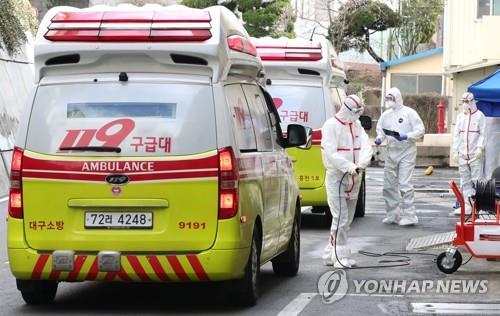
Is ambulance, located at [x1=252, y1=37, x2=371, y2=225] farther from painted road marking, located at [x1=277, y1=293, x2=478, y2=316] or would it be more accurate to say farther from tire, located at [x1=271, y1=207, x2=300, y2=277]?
painted road marking, located at [x1=277, y1=293, x2=478, y2=316]

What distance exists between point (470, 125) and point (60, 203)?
10350 mm

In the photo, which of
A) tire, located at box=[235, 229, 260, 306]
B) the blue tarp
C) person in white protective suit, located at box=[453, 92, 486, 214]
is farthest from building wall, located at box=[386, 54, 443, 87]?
tire, located at box=[235, 229, 260, 306]

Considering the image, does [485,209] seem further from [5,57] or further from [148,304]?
[5,57]

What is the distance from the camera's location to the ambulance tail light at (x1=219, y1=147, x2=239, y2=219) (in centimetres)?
905

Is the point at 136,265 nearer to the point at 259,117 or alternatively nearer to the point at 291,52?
the point at 259,117

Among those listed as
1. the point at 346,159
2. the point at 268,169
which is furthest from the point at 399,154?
the point at 268,169

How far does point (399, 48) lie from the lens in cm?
6384

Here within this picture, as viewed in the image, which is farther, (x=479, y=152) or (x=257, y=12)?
(x=257, y=12)

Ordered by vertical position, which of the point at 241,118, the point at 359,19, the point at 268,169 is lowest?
the point at 268,169

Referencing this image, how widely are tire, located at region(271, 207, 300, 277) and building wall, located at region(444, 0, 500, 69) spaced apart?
21612 millimetres

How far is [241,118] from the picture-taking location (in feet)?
32.2

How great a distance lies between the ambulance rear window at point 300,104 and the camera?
1634cm

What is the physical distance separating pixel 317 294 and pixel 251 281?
120 cm

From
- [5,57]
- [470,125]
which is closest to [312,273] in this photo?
[470,125]
